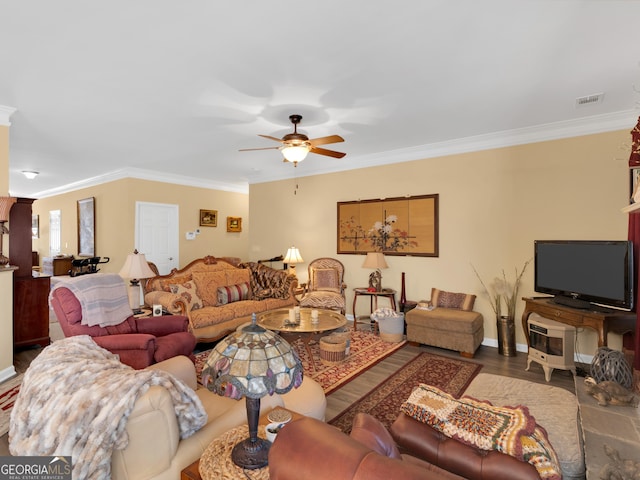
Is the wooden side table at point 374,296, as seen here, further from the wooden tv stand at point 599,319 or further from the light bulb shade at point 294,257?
the wooden tv stand at point 599,319

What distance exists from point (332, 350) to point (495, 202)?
282 cm

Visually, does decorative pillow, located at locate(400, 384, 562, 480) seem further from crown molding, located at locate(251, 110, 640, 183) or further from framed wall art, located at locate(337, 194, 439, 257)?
crown molding, located at locate(251, 110, 640, 183)

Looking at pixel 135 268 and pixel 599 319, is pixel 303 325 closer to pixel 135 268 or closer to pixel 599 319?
pixel 135 268

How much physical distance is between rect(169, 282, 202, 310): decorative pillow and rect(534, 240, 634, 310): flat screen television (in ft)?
13.6

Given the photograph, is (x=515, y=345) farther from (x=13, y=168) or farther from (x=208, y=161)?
(x=13, y=168)

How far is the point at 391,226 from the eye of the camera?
514 cm

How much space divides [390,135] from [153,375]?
384 centimetres

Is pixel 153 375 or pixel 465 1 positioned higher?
pixel 465 1

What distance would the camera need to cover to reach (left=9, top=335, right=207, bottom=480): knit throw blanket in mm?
1127

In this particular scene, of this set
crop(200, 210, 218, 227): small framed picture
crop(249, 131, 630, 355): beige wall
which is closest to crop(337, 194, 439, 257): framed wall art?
crop(249, 131, 630, 355): beige wall

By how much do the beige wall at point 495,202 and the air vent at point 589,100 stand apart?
0.62 m

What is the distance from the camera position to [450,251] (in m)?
4.61

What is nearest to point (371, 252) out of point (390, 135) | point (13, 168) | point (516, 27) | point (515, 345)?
point (390, 135)

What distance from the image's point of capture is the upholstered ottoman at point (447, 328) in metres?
3.87
